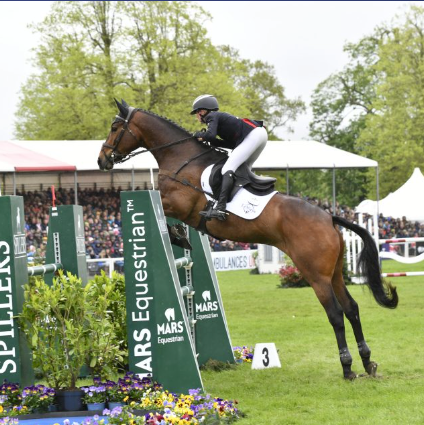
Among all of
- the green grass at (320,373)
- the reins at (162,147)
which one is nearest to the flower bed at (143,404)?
the green grass at (320,373)

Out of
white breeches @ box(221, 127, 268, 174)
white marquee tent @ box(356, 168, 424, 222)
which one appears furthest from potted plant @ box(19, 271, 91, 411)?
white marquee tent @ box(356, 168, 424, 222)

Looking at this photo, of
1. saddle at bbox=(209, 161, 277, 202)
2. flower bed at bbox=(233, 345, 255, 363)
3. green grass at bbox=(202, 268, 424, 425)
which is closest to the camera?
green grass at bbox=(202, 268, 424, 425)

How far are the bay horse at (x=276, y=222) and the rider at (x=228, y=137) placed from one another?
0.53 ft

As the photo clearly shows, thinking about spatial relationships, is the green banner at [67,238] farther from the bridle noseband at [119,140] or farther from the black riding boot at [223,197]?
the black riding boot at [223,197]

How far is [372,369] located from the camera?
283 inches

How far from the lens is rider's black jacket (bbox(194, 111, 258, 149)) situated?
7.18 meters

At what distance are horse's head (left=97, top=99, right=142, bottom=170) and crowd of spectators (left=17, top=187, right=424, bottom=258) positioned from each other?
1305 centimetres

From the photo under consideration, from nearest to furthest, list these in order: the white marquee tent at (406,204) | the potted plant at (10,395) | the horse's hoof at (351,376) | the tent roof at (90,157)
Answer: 1. the potted plant at (10,395)
2. the horse's hoof at (351,376)
3. the tent roof at (90,157)
4. the white marquee tent at (406,204)

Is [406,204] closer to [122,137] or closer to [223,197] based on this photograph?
[122,137]

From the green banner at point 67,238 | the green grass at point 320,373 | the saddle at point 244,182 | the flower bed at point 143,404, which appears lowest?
the green grass at point 320,373

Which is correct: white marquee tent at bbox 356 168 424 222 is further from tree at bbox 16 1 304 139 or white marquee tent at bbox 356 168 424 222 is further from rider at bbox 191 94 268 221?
rider at bbox 191 94 268 221

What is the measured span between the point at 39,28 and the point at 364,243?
99.4 ft

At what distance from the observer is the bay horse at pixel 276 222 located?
709 centimetres

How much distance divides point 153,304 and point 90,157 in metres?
19.7
